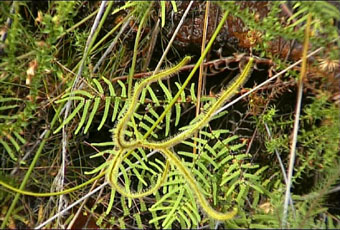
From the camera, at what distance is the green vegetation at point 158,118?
1416 mm

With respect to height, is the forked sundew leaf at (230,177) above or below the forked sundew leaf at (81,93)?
below

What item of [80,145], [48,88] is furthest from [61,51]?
[80,145]

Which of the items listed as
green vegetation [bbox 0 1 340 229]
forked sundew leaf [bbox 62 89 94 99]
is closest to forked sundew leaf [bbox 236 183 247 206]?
green vegetation [bbox 0 1 340 229]

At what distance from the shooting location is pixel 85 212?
1687 mm

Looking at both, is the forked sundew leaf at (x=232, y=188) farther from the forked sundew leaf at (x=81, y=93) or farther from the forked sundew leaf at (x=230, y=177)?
the forked sundew leaf at (x=81, y=93)

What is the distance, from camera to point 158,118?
1.44m

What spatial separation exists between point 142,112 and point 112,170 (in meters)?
0.50

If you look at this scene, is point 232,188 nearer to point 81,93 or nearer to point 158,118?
point 158,118

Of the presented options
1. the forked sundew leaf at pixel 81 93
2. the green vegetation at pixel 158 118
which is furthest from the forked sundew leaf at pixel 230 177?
the forked sundew leaf at pixel 81 93

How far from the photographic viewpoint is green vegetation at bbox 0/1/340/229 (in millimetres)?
1416

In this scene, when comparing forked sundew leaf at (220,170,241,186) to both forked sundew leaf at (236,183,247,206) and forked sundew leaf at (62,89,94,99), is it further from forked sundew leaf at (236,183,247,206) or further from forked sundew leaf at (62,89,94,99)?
forked sundew leaf at (62,89,94,99)

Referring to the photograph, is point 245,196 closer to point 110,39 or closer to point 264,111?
point 264,111

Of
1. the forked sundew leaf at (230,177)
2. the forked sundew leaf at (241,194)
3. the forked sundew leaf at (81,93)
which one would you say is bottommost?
the forked sundew leaf at (241,194)

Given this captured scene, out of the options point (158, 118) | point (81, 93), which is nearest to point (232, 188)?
point (158, 118)
